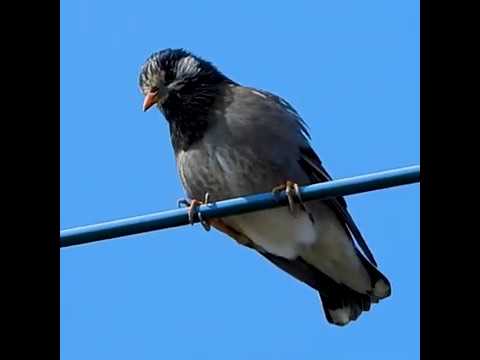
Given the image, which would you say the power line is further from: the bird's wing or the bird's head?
the bird's head

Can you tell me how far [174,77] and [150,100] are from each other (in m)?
0.22

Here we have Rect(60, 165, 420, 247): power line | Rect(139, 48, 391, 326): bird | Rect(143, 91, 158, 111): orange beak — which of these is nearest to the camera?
Answer: Rect(60, 165, 420, 247): power line

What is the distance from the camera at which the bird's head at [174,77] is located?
20.9 feet

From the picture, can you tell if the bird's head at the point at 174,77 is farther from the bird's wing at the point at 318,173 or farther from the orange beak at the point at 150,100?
the bird's wing at the point at 318,173

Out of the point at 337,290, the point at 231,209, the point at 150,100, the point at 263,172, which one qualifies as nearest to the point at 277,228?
the point at 263,172

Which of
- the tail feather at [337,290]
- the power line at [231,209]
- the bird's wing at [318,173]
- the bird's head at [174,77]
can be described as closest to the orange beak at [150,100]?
the bird's head at [174,77]

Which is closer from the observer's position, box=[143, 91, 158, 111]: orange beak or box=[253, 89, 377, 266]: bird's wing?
box=[253, 89, 377, 266]: bird's wing

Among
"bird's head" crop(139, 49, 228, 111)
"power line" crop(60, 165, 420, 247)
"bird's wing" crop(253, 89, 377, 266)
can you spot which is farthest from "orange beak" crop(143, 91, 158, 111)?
"power line" crop(60, 165, 420, 247)

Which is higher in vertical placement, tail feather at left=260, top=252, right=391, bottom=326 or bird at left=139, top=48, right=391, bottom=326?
bird at left=139, top=48, right=391, bottom=326

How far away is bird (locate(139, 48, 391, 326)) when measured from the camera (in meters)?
5.80

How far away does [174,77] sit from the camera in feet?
21.2

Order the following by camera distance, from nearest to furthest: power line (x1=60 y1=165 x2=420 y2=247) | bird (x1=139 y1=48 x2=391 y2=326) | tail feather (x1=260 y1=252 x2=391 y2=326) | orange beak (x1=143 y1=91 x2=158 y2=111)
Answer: power line (x1=60 y1=165 x2=420 y2=247) → bird (x1=139 y1=48 x2=391 y2=326) → tail feather (x1=260 y1=252 x2=391 y2=326) → orange beak (x1=143 y1=91 x2=158 y2=111)

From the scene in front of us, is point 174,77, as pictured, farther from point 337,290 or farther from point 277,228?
point 337,290
